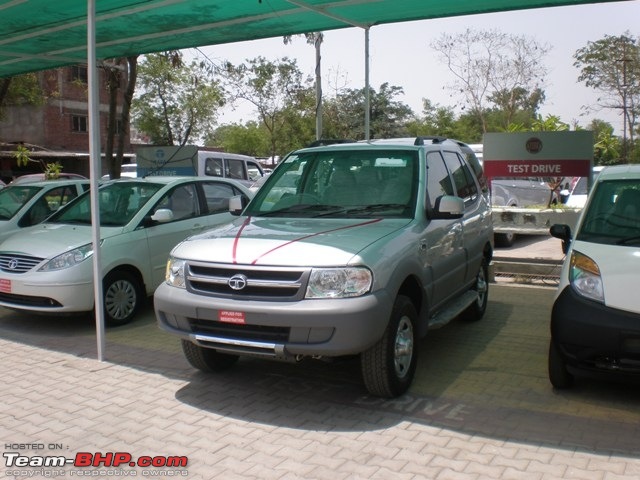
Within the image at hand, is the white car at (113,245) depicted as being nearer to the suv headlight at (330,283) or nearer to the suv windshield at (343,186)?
the suv windshield at (343,186)

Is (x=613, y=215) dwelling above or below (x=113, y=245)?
above

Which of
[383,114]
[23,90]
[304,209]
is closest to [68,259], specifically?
[304,209]

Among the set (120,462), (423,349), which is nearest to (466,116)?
(423,349)

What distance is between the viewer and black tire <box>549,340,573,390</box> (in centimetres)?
484

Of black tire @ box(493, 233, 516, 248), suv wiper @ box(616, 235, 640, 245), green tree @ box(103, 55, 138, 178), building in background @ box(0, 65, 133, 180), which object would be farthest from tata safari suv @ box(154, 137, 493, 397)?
building in background @ box(0, 65, 133, 180)

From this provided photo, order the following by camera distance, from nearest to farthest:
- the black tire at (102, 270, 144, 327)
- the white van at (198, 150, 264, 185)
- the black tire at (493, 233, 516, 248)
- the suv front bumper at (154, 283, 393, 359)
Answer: the suv front bumper at (154, 283, 393, 359) < the black tire at (102, 270, 144, 327) < the black tire at (493, 233, 516, 248) < the white van at (198, 150, 264, 185)

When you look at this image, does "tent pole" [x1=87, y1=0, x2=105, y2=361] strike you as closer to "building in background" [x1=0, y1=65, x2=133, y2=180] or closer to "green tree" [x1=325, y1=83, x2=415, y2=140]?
"green tree" [x1=325, y1=83, x2=415, y2=140]

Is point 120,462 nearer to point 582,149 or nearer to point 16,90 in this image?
point 582,149

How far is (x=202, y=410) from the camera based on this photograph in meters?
4.70

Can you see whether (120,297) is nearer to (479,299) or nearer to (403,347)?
(403,347)

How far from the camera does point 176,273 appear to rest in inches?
189

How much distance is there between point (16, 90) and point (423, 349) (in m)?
19.3

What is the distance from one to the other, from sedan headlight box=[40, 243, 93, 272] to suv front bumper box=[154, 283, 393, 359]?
2667mm

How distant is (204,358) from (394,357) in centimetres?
163
